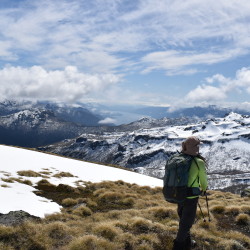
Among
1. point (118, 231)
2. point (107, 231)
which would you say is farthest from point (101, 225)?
point (118, 231)

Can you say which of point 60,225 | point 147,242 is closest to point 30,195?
point 60,225

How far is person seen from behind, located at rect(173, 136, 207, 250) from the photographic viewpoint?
9531 millimetres

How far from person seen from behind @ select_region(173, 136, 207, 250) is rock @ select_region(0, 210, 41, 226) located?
21.6ft

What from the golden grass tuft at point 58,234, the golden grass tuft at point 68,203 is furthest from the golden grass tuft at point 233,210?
the golden grass tuft at point 58,234

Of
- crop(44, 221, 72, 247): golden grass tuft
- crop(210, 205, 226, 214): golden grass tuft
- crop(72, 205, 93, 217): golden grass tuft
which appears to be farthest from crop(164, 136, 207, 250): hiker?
crop(210, 205, 226, 214): golden grass tuft

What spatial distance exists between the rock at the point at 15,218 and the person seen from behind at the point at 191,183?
6570mm

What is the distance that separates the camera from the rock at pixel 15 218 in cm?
1138

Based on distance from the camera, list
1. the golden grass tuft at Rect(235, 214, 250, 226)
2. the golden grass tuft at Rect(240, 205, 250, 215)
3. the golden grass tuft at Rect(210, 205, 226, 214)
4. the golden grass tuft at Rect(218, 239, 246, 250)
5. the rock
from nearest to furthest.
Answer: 1. the golden grass tuft at Rect(218, 239, 246, 250)
2. the rock
3. the golden grass tuft at Rect(235, 214, 250, 226)
4. the golden grass tuft at Rect(240, 205, 250, 215)
5. the golden grass tuft at Rect(210, 205, 226, 214)

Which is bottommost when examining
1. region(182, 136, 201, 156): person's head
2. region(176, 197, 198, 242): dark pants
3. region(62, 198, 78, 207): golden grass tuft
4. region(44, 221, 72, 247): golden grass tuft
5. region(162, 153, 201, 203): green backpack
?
region(62, 198, 78, 207): golden grass tuft

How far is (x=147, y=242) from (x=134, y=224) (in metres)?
2.12

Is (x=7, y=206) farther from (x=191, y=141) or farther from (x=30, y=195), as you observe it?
(x=191, y=141)

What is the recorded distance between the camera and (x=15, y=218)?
11.9m

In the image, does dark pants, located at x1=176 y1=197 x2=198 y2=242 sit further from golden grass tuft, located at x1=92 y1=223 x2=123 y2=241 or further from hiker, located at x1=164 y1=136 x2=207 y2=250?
golden grass tuft, located at x1=92 y1=223 x2=123 y2=241

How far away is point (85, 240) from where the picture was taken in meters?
9.98
